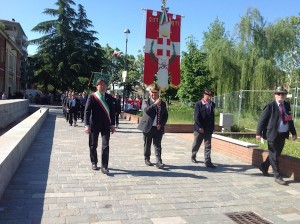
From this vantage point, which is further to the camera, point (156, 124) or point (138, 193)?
point (156, 124)

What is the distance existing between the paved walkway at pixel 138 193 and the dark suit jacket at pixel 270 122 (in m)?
0.86

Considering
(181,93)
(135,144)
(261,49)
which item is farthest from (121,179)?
(261,49)

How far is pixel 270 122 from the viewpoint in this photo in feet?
23.1

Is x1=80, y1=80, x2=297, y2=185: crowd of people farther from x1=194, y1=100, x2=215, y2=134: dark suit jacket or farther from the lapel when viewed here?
x1=194, y1=100, x2=215, y2=134: dark suit jacket

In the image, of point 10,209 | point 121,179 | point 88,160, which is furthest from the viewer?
point 88,160

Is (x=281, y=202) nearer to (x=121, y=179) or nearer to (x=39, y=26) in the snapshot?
(x=121, y=179)

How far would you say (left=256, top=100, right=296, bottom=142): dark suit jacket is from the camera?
6.96 meters

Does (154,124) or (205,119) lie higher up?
(205,119)

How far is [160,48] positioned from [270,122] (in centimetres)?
483

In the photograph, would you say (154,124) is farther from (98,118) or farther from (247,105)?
(247,105)

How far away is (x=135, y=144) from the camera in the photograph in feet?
37.8

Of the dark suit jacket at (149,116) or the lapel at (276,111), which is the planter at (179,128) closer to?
the dark suit jacket at (149,116)

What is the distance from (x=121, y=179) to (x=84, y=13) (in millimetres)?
46222

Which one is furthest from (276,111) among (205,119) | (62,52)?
(62,52)
